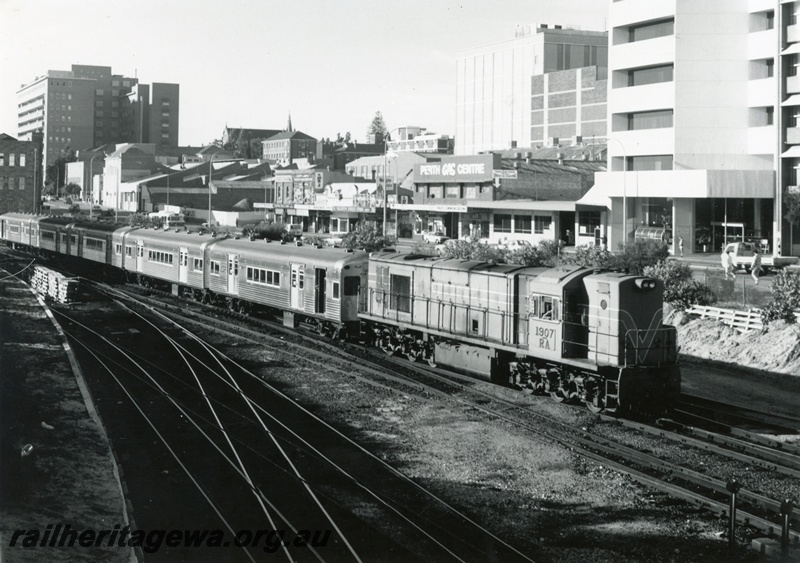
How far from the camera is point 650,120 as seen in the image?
65875 mm

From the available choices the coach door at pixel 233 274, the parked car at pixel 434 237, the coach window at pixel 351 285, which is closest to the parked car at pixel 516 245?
the parked car at pixel 434 237

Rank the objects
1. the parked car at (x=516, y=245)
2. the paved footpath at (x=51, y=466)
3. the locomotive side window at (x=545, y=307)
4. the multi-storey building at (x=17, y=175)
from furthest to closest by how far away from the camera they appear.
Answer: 1. the multi-storey building at (x=17, y=175)
2. the parked car at (x=516, y=245)
3. the locomotive side window at (x=545, y=307)
4. the paved footpath at (x=51, y=466)

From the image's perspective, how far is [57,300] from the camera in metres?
44.8

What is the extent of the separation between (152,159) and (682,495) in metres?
147

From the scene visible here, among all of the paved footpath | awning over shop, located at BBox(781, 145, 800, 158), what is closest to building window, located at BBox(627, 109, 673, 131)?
awning over shop, located at BBox(781, 145, 800, 158)

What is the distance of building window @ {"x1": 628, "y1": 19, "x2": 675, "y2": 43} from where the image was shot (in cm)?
6438

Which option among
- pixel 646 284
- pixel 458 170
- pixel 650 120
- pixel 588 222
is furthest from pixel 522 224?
pixel 646 284

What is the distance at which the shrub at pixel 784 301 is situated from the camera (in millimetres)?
30562

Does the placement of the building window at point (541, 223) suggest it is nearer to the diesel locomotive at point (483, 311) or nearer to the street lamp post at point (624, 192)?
the street lamp post at point (624, 192)

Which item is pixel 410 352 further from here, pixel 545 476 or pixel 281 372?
pixel 545 476

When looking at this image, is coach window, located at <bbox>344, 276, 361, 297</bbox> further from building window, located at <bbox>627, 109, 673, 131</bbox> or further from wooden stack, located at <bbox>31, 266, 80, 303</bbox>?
building window, located at <bbox>627, 109, 673, 131</bbox>

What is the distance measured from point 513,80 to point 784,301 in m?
100

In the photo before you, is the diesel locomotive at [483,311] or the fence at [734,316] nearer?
the diesel locomotive at [483,311]

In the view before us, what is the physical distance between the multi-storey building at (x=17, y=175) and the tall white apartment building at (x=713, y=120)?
6149 centimetres
